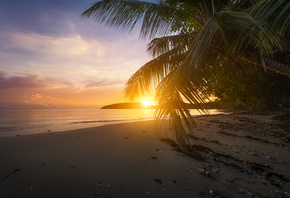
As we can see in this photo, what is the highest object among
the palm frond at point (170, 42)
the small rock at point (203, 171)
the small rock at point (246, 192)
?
the palm frond at point (170, 42)

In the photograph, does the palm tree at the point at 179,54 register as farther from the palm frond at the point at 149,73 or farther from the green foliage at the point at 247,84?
the green foliage at the point at 247,84

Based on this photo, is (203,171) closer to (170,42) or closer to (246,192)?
(246,192)

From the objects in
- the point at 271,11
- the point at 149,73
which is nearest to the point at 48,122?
the point at 149,73

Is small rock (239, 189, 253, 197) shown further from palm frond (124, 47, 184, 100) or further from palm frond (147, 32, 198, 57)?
palm frond (147, 32, 198, 57)

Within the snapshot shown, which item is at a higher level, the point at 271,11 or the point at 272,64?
the point at 271,11

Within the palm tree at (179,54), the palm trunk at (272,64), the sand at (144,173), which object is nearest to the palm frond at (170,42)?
the palm tree at (179,54)

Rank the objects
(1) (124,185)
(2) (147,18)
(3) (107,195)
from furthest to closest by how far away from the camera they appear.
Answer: (2) (147,18), (1) (124,185), (3) (107,195)

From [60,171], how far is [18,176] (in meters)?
0.73

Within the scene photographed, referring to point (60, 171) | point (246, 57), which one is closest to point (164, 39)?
point (246, 57)

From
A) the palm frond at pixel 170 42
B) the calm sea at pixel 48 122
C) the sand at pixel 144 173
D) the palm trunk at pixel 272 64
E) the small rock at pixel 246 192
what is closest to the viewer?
the small rock at pixel 246 192

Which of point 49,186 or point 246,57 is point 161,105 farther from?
point 246,57

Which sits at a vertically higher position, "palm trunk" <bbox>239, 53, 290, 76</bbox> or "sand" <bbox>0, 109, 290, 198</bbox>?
"palm trunk" <bbox>239, 53, 290, 76</bbox>

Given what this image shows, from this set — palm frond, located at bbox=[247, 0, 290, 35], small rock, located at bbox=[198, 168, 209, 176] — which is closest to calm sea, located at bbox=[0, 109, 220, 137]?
small rock, located at bbox=[198, 168, 209, 176]

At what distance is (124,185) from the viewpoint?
219cm
